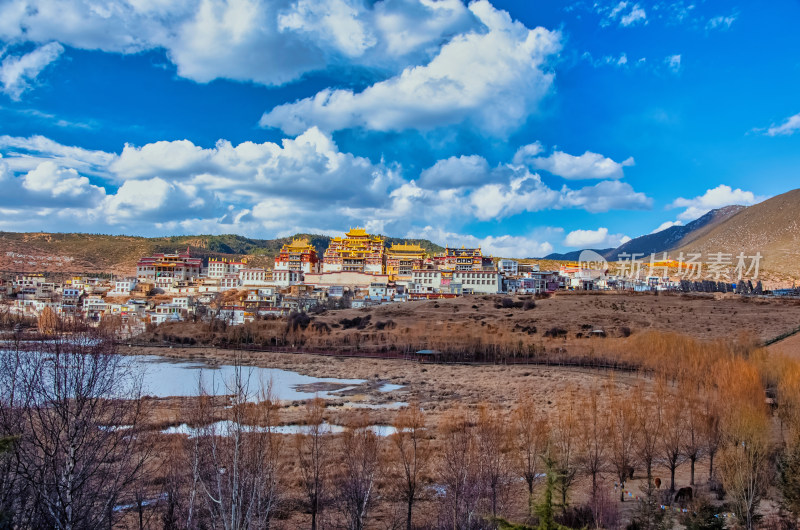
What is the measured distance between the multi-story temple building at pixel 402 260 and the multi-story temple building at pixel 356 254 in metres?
1.24

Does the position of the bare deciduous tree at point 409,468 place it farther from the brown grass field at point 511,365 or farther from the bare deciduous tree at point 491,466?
the bare deciduous tree at point 491,466

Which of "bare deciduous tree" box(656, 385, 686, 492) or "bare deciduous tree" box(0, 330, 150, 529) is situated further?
"bare deciduous tree" box(656, 385, 686, 492)

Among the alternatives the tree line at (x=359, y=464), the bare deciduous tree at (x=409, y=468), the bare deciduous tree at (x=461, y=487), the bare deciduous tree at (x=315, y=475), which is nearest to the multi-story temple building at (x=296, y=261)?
the tree line at (x=359, y=464)

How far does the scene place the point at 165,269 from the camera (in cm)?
9544

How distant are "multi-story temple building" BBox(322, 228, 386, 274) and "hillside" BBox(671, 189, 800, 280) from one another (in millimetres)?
75480

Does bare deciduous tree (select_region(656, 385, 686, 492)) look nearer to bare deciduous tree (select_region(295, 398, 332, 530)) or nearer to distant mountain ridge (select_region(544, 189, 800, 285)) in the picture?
bare deciduous tree (select_region(295, 398, 332, 530))

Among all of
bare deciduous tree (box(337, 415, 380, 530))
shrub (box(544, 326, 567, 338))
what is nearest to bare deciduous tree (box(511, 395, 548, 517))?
bare deciduous tree (box(337, 415, 380, 530))

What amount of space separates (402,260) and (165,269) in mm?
39417

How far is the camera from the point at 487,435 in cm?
1711

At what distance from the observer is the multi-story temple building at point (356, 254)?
9481 cm

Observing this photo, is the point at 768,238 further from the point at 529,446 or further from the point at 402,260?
the point at 529,446

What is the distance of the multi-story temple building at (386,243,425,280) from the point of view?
93750mm

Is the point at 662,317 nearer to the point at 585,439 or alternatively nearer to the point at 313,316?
the point at 313,316

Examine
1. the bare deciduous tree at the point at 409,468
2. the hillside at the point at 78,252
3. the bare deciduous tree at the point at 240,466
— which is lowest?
the bare deciduous tree at the point at 409,468
